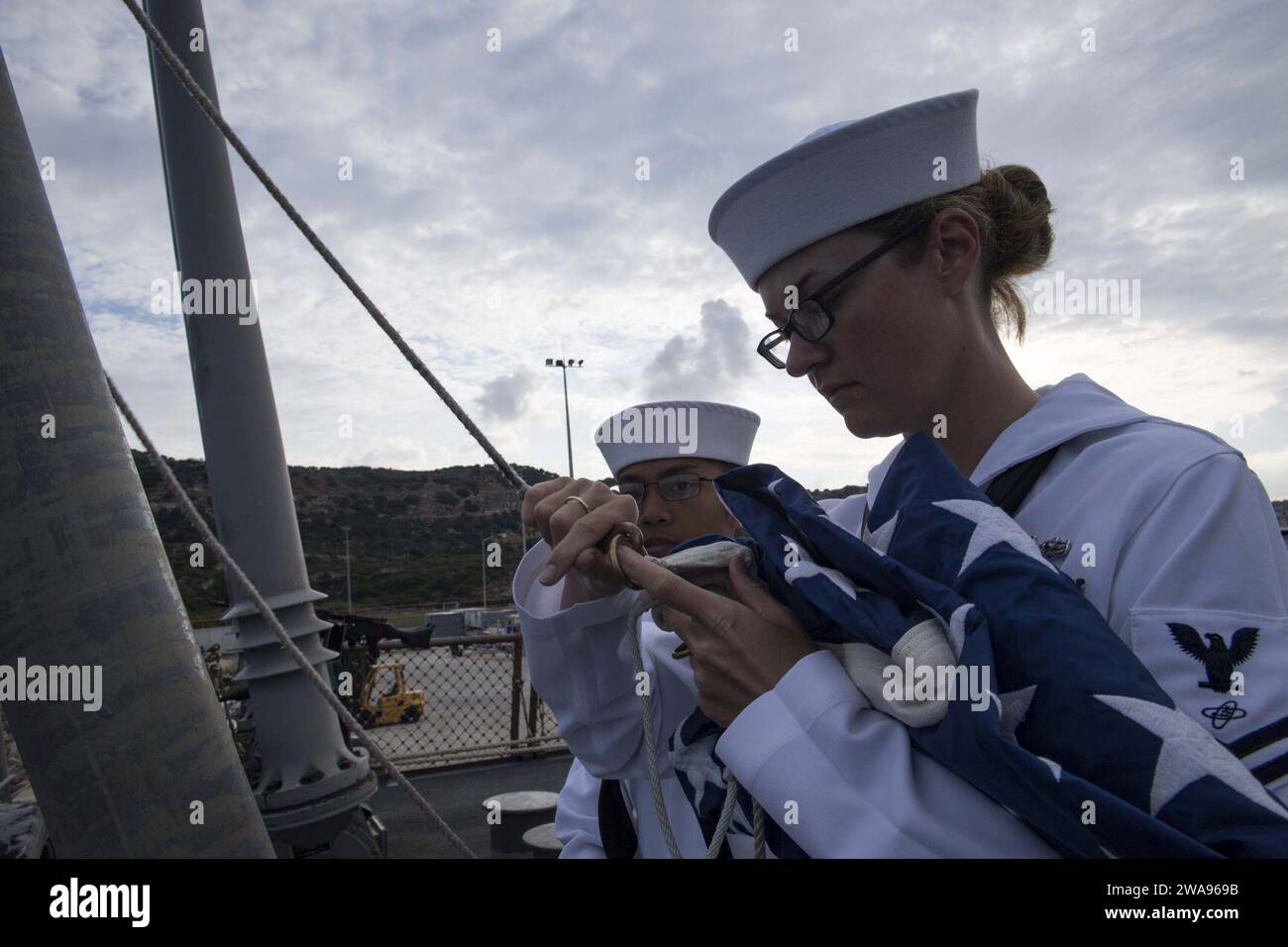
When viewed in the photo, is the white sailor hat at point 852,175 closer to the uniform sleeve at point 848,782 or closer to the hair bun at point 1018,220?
the hair bun at point 1018,220

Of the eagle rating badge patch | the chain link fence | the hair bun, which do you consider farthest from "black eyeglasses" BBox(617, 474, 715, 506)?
the chain link fence

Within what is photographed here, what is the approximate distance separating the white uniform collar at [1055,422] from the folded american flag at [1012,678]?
279mm

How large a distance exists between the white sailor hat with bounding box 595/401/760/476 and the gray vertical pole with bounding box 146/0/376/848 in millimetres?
1447

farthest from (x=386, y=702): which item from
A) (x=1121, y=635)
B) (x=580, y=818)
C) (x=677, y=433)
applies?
(x=1121, y=635)

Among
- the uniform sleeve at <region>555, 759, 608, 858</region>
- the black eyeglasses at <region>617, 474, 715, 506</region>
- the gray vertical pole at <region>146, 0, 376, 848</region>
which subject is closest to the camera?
the uniform sleeve at <region>555, 759, 608, 858</region>

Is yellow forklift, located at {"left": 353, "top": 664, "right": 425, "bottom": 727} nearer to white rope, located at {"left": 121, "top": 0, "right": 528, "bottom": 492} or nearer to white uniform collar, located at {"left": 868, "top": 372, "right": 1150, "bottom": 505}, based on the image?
white rope, located at {"left": 121, "top": 0, "right": 528, "bottom": 492}

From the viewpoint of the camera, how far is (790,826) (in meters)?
0.96

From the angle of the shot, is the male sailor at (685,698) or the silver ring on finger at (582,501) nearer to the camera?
the male sailor at (685,698)

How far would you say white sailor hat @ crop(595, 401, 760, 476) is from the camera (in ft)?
10.4

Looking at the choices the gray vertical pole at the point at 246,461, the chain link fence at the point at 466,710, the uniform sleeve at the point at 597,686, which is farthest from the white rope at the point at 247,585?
the chain link fence at the point at 466,710

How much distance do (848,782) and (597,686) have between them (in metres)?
0.79

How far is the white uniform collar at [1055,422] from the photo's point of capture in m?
1.25
